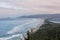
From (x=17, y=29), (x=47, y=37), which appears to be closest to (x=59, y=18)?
(x=47, y=37)

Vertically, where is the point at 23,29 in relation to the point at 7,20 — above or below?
below

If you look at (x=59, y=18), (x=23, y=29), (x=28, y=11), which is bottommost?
(x=23, y=29)

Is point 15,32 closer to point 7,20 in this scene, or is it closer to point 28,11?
point 7,20

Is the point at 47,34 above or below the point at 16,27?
below

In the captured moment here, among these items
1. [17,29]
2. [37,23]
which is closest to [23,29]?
[17,29]

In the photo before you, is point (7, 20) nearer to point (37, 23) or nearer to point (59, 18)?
point (37, 23)

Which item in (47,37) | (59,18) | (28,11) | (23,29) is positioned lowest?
(47,37)
